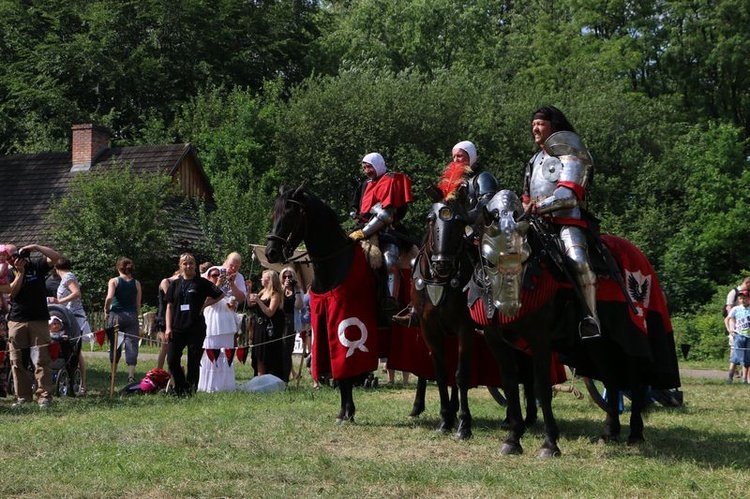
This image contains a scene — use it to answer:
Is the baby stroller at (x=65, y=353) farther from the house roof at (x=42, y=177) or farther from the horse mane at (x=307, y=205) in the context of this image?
the house roof at (x=42, y=177)

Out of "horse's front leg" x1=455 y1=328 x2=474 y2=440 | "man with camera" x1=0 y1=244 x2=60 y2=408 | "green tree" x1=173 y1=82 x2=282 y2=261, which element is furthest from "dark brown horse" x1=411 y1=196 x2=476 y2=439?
"green tree" x1=173 y1=82 x2=282 y2=261

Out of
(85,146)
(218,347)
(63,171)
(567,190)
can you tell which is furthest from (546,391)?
(63,171)

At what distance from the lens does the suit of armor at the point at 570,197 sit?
864 cm

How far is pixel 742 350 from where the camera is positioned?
18.6m

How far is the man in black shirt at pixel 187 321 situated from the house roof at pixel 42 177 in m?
21.9

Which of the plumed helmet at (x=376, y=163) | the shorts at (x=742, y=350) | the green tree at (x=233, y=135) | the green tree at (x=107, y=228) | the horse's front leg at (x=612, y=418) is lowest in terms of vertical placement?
the horse's front leg at (x=612, y=418)

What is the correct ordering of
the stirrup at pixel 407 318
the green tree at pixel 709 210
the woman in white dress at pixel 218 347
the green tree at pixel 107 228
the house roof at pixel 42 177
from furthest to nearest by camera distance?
the house roof at pixel 42 177, the green tree at pixel 709 210, the green tree at pixel 107 228, the woman in white dress at pixel 218 347, the stirrup at pixel 407 318

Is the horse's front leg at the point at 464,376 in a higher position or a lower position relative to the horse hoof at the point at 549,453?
higher

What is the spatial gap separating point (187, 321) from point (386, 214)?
172 inches

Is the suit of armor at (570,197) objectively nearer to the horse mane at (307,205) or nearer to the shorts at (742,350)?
the horse mane at (307,205)

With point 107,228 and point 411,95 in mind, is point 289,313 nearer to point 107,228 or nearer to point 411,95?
point 107,228

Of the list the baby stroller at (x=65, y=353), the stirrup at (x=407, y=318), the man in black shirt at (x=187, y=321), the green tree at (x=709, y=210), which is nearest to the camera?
the stirrup at (x=407, y=318)

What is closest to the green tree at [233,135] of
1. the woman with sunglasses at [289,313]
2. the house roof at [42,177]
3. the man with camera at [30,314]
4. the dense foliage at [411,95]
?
the dense foliage at [411,95]

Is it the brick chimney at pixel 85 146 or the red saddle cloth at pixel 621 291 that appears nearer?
the red saddle cloth at pixel 621 291
